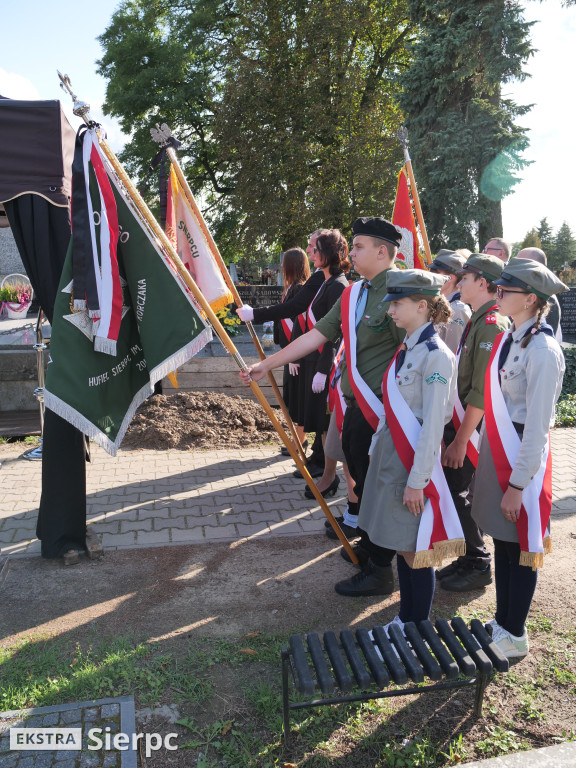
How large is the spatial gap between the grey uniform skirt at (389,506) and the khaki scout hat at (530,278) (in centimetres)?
93

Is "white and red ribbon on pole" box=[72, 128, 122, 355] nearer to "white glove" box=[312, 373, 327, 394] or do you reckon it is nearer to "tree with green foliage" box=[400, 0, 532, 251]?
"white glove" box=[312, 373, 327, 394]

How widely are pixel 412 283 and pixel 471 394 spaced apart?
3.16 feet

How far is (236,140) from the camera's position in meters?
22.0

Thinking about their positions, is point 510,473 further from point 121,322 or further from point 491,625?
point 121,322

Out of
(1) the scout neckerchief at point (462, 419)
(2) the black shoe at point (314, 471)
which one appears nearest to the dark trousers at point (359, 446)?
(1) the scout neckerchief at point (462, 419)

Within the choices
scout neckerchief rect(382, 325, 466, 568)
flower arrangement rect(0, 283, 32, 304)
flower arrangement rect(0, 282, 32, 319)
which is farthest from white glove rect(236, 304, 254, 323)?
flower arrangement rect(0, 283, 32, 304)

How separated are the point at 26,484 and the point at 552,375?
4.87 m

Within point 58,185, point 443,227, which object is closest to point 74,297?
point 58,185

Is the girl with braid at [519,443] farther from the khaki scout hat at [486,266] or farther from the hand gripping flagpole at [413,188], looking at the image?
the hand gripping flagpole at [413,188]

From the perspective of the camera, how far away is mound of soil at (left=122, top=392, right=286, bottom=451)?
7297 mm

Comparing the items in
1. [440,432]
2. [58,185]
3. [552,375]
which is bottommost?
[440,432]

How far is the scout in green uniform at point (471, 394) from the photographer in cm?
356

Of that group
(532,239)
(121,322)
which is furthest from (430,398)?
(532,239)

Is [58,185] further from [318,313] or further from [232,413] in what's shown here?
[232,413]
